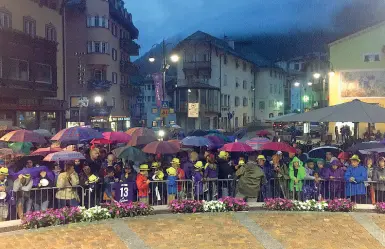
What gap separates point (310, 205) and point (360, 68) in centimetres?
2930

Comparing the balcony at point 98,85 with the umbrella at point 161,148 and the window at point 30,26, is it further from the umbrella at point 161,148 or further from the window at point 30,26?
the umbrella at point 161,148

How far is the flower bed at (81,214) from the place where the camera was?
10.1 meters

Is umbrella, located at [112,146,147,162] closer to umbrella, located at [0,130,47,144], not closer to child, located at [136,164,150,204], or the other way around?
child, located at [136,164,150,204]

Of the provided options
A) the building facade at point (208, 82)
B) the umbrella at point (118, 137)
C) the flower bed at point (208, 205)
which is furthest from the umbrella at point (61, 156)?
the building facade at point (208, 82)

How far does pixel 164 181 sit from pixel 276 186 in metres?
3.41

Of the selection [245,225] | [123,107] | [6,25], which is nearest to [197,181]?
[245,225]

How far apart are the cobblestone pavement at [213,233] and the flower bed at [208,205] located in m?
0.24

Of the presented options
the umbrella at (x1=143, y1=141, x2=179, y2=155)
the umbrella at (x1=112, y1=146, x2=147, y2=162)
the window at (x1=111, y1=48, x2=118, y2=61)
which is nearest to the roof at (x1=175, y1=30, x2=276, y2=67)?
the window at (x1=111, y1=48, x2=118, y2=61)

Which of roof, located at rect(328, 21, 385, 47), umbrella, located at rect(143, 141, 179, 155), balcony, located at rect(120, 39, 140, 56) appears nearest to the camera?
umbrella, located at rect(143, 141, 179, 155)

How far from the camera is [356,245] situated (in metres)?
9.04

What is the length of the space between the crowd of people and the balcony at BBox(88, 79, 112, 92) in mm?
34868

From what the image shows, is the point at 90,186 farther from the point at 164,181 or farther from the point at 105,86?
the point at 105,86

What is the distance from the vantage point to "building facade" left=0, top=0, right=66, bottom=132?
30953 millimetres

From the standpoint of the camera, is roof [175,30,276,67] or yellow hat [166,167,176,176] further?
roof [175,30,276,67]
